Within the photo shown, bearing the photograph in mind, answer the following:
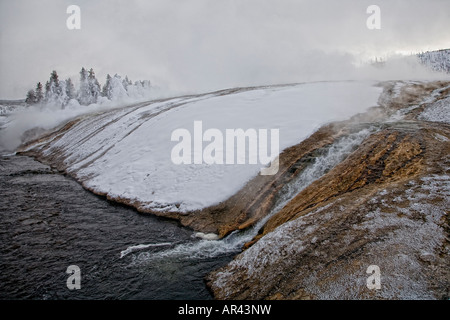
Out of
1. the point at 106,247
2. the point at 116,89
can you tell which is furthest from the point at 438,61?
the point at 106,247

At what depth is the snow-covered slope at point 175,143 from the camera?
1327cm

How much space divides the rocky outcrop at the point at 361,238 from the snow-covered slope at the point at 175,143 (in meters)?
4.38

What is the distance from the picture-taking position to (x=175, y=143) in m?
17.8

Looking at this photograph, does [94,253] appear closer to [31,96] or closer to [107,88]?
[107,88]

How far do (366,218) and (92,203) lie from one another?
521 inches

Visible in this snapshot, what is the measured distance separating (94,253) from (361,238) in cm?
847

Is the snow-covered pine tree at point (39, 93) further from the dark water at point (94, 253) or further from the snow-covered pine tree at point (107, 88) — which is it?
the dark water at point (94, 253)

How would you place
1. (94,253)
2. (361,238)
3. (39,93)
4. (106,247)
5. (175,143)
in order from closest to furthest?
(361,238)
(94,253)
(106,247)
(175,143)
(39,93)

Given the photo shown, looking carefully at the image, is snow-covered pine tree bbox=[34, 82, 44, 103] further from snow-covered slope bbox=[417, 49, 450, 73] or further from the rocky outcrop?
snow-covered slope bbox=[417, 49, 450, 73]

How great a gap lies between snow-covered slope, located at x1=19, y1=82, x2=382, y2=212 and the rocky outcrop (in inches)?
172

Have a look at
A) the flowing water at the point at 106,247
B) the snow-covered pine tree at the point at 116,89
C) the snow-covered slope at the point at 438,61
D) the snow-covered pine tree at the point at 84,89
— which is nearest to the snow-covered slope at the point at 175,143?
the flowing water at the point at 106,247

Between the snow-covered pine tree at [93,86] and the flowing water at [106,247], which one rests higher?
the snow-covered pine tree at [93,86]

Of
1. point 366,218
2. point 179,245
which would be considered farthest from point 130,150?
point 366,218

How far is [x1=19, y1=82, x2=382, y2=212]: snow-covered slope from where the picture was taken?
1327 cm
